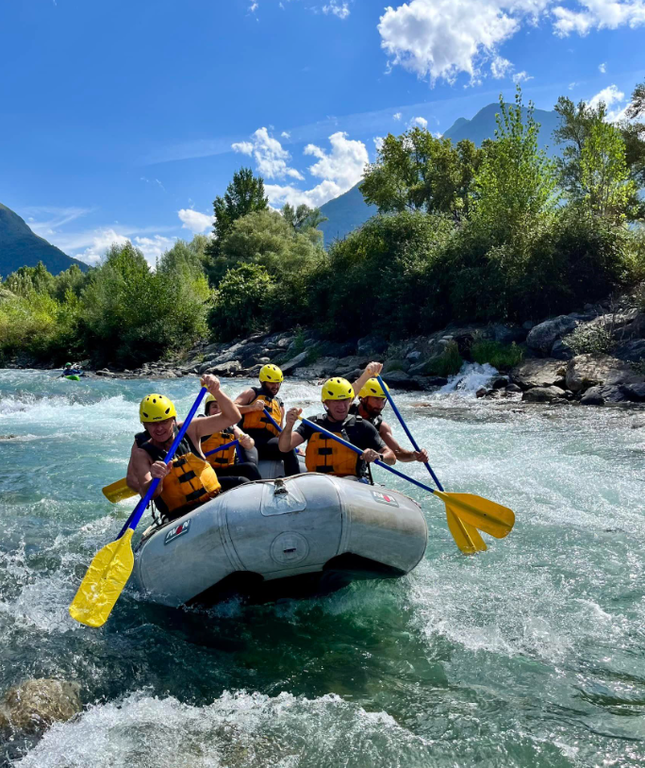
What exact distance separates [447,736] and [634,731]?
2.96ft

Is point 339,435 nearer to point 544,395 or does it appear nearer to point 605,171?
point 544,395

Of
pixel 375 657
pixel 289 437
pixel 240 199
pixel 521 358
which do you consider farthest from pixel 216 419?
pixel 240 199

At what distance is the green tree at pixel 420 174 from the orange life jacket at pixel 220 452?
28.0 metres

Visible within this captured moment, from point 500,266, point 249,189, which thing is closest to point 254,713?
point 500,266

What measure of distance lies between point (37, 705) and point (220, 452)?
2567 millimetres

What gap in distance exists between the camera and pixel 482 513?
4.82 meters

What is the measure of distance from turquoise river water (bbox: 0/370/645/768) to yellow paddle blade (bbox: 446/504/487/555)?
0.20 m

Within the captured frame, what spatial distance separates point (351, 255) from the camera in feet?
85.9

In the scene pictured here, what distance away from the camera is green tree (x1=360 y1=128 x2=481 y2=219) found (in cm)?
3105

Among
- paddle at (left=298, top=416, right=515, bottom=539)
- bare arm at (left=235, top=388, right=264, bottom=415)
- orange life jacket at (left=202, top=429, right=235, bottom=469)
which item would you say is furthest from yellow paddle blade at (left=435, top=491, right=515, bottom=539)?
bare arm at (left=235, top=388, right=264, bottom=415)

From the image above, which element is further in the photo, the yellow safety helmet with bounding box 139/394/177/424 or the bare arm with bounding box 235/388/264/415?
the bare arm with bounding box 235/388/264/415

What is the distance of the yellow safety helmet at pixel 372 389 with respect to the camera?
5.31 meters

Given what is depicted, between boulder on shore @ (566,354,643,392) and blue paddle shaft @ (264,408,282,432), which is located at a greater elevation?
blue paddle shaft @ (264,408,282,432)

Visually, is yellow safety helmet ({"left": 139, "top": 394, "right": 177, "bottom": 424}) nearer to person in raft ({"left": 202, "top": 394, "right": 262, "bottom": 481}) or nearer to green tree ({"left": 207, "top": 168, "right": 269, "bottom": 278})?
person in raft ({"left": 202, "top": 394, "right": 262, "bottom": 481})
